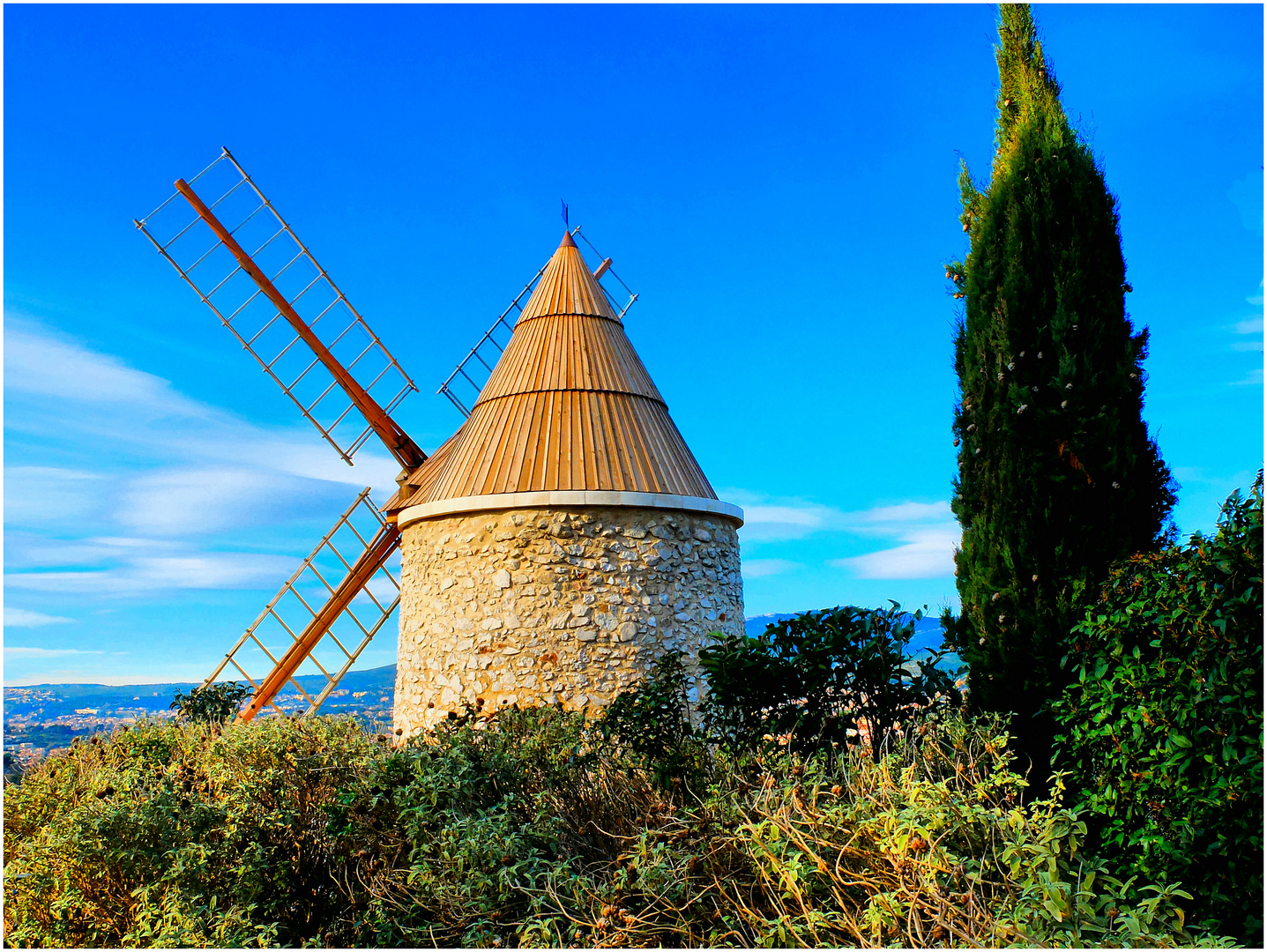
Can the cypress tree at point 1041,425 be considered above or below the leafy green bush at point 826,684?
above

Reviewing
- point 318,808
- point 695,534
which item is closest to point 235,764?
point 318,808

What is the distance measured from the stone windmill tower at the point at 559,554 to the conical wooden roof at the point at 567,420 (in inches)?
0.8

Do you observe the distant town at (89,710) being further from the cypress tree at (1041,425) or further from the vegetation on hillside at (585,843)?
the cypress tree at (1041,425)

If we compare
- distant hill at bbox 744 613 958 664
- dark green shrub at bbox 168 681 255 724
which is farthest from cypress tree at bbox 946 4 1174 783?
dark green shrub at bbox 168 681 255 724

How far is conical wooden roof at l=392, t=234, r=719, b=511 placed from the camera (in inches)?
323

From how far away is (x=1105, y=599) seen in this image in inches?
174

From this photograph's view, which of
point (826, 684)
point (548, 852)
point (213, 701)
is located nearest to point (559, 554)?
point (826, 684)

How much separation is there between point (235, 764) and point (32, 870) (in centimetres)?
116

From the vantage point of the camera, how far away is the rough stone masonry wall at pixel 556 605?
7.70 metres

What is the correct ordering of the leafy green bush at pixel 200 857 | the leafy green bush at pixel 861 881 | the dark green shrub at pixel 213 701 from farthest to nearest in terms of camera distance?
the dark green shrub at pixel 213 701
the leafy green bush at pixel 200 857
the leafy green bush at pixel 861 881

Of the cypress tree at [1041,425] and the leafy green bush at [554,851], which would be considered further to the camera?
the cypress tree at [1041,425]

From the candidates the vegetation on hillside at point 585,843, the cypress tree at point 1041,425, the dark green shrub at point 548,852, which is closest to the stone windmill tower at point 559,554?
the vegetation on hillside at point 585,843

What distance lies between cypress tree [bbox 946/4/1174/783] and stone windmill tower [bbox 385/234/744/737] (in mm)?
2951

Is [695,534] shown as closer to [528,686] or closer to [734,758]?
[528,686]
